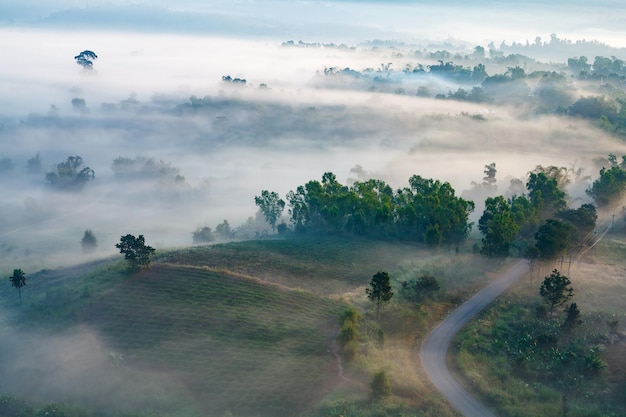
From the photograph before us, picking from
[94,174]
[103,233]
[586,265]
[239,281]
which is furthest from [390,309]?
[94,174]

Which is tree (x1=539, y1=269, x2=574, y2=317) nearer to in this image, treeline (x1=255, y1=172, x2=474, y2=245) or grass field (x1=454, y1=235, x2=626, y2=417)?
grass field (x1=454, y1=235, x2=626, y2=417)

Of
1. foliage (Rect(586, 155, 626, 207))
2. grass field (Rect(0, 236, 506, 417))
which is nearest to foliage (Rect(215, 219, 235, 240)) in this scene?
grass field (Rect(0, 236, 506, 417))

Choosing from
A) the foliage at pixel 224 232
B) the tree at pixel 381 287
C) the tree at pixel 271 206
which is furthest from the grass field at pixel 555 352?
the foliage at pixel 224 232

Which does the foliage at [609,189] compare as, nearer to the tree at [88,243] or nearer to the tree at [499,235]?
the tree at [499,235]

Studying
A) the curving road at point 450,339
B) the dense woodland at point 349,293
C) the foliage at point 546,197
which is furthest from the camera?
the foliage at point 546,197

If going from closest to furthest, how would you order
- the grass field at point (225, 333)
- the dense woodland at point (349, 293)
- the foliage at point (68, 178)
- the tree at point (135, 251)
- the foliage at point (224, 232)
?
the grass field at point (225, 333) → the dense woodland at point (349, 293) → the tree at point (135, 251) → the foliage at point (224, 232) → the foliage at point (68, 178)

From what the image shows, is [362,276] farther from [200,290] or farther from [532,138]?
[532,138]

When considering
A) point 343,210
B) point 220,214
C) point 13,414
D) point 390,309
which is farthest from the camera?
point 220,214
